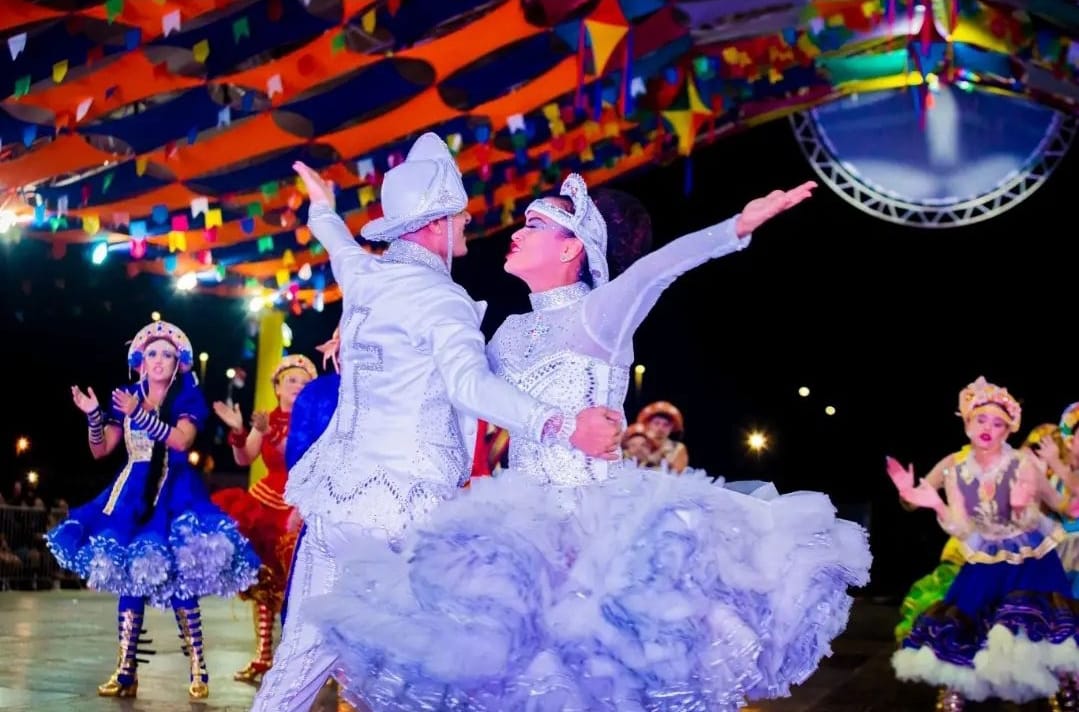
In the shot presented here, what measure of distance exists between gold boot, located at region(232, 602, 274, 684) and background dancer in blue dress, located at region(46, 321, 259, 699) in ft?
1.68

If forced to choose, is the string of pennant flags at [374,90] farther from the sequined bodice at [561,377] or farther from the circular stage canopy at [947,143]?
the sequined bodice at [561,377]

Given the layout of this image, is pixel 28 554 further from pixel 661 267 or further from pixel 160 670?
pixel 661 267

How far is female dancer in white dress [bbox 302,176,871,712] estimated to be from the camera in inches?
96.2

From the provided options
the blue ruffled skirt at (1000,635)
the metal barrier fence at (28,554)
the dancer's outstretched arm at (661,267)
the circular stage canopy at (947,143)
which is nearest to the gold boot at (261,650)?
the blue ruffled skirt at (1000,635)

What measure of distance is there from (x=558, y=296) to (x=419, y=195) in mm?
423

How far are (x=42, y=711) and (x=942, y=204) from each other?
402 inches

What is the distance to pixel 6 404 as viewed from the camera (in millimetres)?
17516

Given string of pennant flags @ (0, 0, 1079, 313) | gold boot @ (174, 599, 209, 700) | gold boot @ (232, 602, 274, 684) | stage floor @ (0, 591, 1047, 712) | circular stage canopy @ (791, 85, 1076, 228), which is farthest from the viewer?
circular stage canopy @ (791, 85, 1076, 228)

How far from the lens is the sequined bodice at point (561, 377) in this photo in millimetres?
2896

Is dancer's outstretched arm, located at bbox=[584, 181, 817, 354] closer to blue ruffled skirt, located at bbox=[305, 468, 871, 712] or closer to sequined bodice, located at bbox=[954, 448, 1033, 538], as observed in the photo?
blue ruffled skirt, located at bbox=[305, 468, 871, 712]

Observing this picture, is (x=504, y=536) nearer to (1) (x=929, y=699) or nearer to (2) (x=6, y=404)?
(1) (x=929, y=699)

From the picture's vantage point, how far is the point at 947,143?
12.4 metres

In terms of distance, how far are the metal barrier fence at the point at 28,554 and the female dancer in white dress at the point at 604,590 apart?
11.1 metres

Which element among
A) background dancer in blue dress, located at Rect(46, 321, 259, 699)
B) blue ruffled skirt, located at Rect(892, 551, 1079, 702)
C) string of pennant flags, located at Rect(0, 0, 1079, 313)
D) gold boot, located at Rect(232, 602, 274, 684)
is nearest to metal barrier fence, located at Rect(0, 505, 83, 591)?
string of pennant flags, located at Rect(0, 0, 1079, 313)
